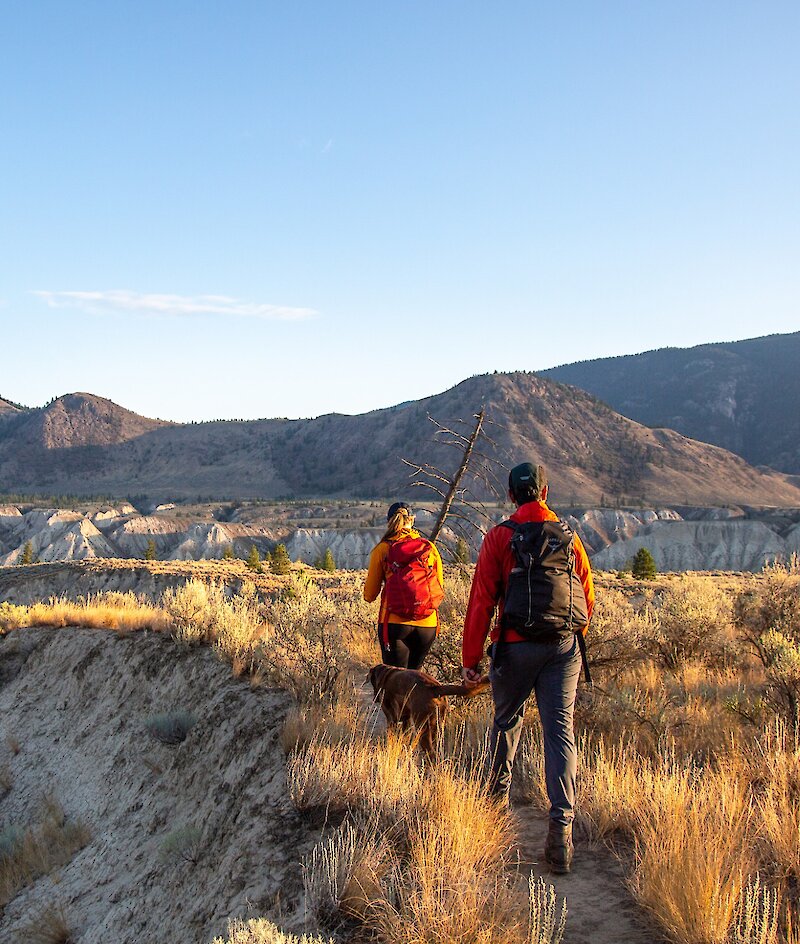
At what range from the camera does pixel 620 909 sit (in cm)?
355

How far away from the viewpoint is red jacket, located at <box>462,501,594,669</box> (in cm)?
413

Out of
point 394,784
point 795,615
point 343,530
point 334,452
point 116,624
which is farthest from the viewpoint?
point 334,452

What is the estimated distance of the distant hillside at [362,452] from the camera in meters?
109

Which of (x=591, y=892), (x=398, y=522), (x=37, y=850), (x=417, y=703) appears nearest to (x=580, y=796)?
(x=591, y=892)

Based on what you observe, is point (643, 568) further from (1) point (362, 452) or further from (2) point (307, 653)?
(1) point (362, 452)

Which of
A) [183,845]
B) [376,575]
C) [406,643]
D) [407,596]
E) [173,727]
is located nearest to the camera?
[183,845]

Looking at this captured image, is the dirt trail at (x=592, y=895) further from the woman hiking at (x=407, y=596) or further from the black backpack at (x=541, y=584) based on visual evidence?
the woman hiking at (x=407, y=596)

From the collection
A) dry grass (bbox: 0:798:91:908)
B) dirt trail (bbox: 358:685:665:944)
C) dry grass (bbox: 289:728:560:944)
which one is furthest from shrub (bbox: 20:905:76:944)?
dirt trail (bbox: 358:685:665:944)

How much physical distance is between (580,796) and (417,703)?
1260mm

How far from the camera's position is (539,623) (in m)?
3.96

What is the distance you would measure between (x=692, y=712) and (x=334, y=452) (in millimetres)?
132992

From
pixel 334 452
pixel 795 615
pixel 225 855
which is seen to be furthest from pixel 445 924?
pixel 334 452

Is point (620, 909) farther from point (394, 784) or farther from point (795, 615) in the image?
point (795, 615)

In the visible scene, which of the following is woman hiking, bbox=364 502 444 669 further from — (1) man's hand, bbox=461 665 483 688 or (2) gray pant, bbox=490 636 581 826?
(2) gray pant, bbox=490 636 581 826
